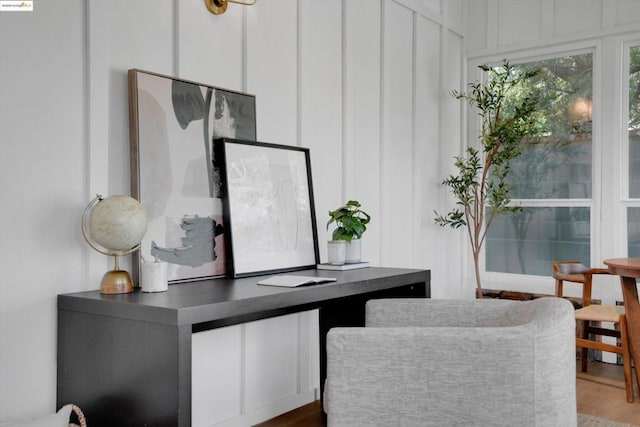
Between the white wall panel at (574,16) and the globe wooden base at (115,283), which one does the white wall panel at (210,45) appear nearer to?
the globe wooden base at (115,283)

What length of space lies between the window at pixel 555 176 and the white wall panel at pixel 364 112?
4.68ft

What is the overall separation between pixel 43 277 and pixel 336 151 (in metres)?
1.87

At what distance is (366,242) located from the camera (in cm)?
378

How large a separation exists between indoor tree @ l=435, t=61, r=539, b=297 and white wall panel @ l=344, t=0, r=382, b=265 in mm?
888

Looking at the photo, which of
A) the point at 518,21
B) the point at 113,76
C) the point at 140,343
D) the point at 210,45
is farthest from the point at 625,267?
the point at 113,76

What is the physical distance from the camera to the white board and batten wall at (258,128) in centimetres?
206

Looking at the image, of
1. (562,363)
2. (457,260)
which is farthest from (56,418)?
(457,260)

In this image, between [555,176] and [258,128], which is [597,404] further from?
[258,128]

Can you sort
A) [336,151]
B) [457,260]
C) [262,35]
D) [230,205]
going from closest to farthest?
1. [230,205]
2. [262,35]
3. [336,151]
4. [457,260]

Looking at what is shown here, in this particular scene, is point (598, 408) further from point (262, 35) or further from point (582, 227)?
point (262, 35)

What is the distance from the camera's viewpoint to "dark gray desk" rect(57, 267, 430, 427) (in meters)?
1.76

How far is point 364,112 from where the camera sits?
12.5 feet

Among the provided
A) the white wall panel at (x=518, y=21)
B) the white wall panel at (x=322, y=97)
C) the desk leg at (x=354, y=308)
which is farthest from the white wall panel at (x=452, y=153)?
the desk leg at (x=354, y=308)

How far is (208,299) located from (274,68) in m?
1.52
